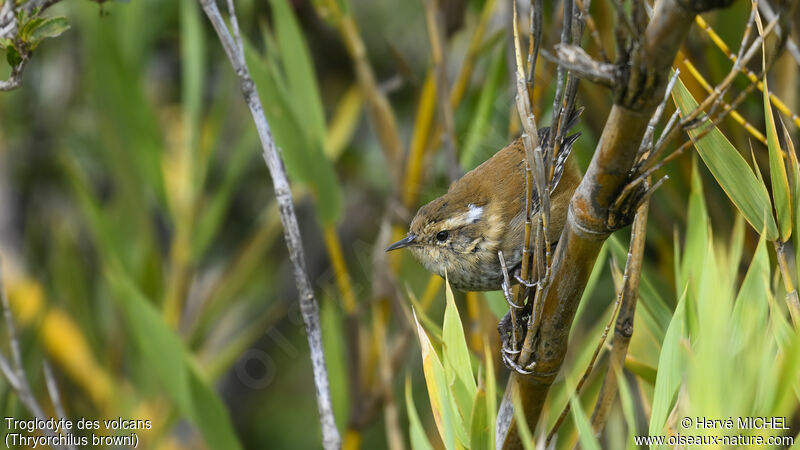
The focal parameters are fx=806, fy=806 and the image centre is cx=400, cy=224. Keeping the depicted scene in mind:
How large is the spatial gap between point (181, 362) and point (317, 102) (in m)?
0.90

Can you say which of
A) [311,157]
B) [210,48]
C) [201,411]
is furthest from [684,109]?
[210,48]

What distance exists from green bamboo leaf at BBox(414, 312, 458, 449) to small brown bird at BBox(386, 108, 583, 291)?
461 mm

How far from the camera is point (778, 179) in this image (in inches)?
57.9

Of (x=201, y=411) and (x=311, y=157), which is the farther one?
(x=311, y=157)

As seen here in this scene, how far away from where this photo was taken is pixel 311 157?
7.83ft

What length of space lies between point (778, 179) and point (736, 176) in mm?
74

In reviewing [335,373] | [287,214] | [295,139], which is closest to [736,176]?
[287,214]

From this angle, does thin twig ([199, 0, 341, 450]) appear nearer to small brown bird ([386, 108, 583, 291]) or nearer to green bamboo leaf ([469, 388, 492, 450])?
green bamboo leaf ([469, 388, 492, 450])

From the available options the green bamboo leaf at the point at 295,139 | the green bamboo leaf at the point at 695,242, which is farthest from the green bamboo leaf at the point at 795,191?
the green bamboo leaf at the point at 295,139

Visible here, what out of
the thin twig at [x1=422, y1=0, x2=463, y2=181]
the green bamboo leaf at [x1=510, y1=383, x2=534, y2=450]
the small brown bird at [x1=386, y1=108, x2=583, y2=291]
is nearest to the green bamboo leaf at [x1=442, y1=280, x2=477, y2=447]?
the green bamboo leaf at [x1=510, y1=383, x2=534, y2=450]

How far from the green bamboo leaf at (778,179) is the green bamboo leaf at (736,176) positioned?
15 mm

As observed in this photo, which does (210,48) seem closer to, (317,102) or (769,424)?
(317,102)

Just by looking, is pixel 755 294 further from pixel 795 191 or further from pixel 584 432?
pixel 584 432

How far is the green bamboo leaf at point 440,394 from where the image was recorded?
4.59ft
